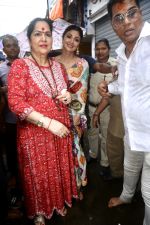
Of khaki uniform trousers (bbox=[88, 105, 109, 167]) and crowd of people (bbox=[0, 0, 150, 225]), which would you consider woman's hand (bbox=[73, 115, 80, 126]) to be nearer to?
crowd of people (bbox=[0, 0, 150, 225])

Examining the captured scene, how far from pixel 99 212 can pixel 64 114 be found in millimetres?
1244

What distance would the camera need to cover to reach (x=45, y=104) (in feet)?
7.32

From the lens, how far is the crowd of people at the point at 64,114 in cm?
178

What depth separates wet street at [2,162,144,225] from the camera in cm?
255

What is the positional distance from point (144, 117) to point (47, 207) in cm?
150

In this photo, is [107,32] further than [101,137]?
Yes

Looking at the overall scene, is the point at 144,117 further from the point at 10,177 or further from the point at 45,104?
the point at 10,177

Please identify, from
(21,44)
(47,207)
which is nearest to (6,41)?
(21,44)

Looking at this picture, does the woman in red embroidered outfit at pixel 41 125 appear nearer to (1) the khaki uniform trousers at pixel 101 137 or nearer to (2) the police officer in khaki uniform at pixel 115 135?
(2) the police officer in khaki uniform at pixel 115 135

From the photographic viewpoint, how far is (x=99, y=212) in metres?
2.71

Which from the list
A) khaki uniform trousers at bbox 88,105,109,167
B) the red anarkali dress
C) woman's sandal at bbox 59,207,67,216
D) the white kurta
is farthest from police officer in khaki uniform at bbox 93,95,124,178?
the white kurta

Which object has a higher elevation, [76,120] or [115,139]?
[76,120]

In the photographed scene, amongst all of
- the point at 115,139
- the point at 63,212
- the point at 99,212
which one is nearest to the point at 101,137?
the point at 115,139

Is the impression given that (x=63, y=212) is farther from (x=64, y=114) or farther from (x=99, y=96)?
(x=99, y=96)
